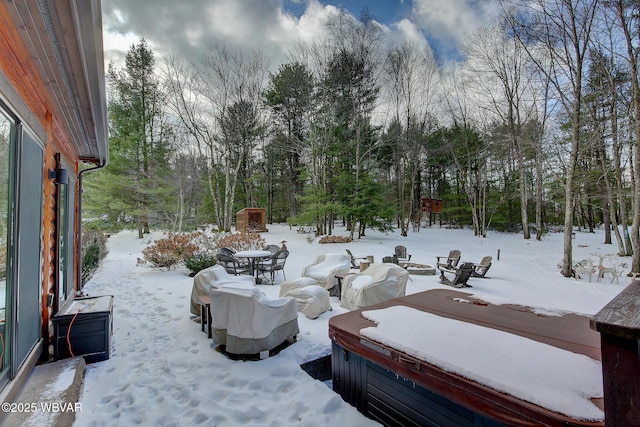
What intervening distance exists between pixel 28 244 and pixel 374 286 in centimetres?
420

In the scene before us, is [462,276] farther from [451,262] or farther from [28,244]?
[28,244]

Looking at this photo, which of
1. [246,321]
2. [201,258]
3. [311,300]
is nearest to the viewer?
[246,321]

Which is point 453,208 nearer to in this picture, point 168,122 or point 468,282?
point 468,282

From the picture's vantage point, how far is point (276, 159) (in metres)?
23.5

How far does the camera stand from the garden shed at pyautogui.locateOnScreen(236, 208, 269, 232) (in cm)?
1575

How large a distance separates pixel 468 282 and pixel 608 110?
8424 mm

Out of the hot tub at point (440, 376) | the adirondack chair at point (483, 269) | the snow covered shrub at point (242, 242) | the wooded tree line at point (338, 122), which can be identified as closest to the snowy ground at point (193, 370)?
the hot tub at point (440, 376)

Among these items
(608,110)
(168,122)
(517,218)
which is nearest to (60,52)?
(608,110)

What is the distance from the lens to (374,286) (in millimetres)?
4754

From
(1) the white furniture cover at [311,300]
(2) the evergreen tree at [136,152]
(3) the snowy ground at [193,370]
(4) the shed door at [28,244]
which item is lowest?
(3) the snowy ground at [193,370]

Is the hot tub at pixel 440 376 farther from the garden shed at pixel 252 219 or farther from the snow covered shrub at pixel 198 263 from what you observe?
the garden shed at pixel 252 219

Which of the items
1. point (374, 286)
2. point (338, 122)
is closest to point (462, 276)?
point (374, 286)

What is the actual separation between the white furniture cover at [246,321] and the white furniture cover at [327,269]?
2.51m

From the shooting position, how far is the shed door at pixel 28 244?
7.70ft
